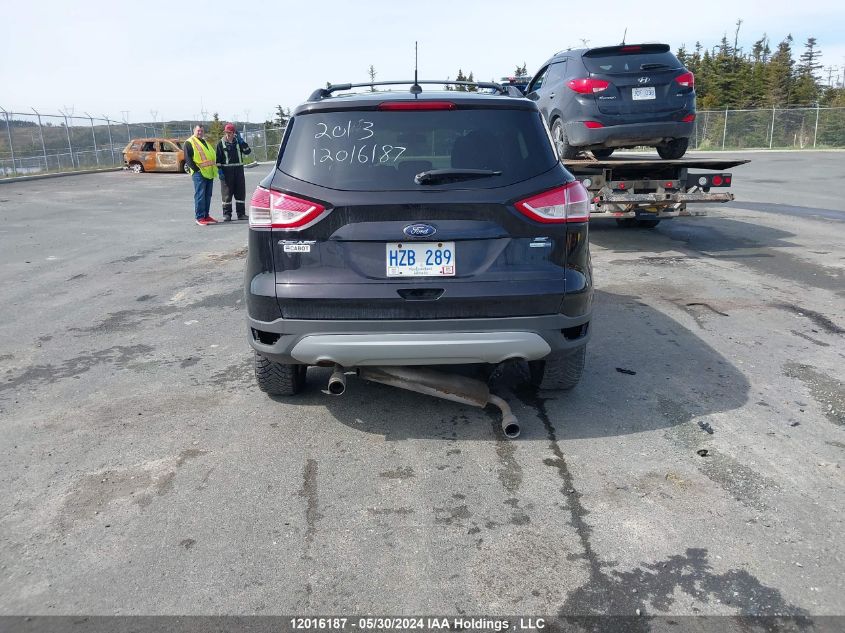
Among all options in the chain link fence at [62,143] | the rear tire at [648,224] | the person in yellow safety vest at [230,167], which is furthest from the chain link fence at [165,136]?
the rear tire at [648,224]

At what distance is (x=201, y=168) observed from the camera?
534 inches

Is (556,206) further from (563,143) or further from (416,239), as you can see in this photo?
(563,143)

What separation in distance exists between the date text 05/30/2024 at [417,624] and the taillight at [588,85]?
8.28 m

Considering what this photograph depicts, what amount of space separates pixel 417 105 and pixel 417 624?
2.65 m

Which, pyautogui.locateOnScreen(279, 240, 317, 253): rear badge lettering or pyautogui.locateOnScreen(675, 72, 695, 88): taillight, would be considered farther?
pyautogui.locateOnScreen(675, 72, 695, 88): taillight

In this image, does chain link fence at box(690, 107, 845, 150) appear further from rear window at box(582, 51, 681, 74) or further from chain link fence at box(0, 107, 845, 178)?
rear window at box(582, 51, 681, 74)

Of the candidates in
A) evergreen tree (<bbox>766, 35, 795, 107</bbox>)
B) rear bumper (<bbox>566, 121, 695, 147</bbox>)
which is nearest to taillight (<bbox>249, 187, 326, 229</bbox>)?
rear bumper (<bbox>566, 121, 695, 147</bbox>)

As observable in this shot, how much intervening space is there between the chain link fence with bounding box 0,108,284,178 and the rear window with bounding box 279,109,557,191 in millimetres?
23786

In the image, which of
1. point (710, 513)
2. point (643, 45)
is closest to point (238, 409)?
point (710, 513)

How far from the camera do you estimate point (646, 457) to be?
3.75m

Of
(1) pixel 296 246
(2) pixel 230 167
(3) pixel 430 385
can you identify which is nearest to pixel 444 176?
(1) pixel 296 246

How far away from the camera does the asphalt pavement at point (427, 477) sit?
2736mm

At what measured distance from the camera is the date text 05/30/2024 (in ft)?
8.25

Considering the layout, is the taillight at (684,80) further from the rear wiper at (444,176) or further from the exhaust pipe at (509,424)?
the exhaust pipe at (509,424)
